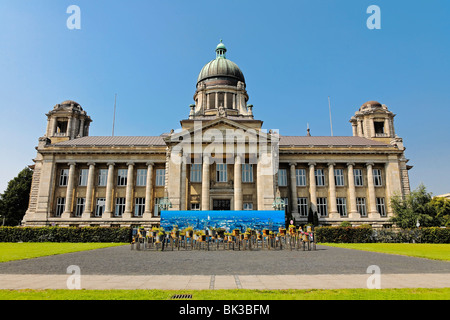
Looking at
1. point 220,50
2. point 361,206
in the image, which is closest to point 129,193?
point 220,50

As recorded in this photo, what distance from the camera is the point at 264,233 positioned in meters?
24.3

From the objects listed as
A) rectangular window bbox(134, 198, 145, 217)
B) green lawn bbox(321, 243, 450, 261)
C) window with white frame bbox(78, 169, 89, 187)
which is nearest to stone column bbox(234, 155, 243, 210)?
rectangular window bbox(134, 198, 145, 217)

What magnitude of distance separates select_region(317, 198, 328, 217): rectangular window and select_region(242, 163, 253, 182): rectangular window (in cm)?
1260

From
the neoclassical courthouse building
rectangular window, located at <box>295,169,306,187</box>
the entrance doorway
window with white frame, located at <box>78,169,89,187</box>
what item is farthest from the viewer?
window with white frame, located at <box>78,169,89,187</box>

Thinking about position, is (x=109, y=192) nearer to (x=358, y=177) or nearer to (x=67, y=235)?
(x=67, y=235)

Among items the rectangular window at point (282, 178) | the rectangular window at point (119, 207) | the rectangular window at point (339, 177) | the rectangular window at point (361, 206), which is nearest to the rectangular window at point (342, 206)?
the rectangular window at point (361, 206)

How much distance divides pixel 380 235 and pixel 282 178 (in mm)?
19320

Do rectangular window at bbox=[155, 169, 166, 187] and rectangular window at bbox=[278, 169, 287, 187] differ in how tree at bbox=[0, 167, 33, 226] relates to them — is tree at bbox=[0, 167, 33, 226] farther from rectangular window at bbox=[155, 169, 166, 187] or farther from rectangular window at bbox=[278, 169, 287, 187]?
rectangular window at bbox=[278, 169, 287, 187]

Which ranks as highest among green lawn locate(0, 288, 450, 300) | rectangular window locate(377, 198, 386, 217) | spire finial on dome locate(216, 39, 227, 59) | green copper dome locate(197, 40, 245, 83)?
spire finial on dome locate(216, 39, 227, 59)

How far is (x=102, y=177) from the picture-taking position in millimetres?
50062

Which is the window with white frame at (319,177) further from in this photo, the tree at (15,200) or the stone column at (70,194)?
the tree at (15,200)

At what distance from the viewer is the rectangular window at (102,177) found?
49688mm

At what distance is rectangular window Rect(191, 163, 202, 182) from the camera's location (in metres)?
46.2
